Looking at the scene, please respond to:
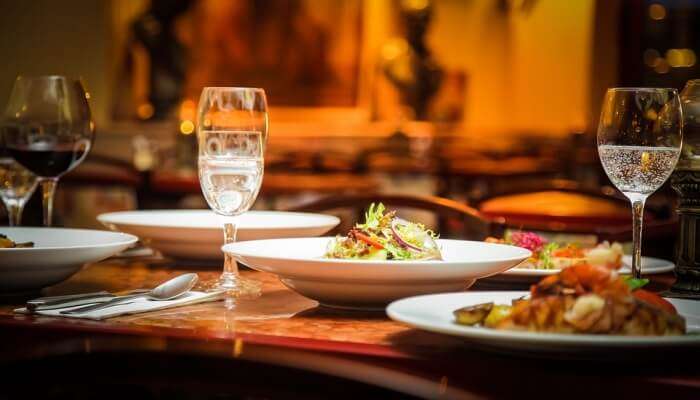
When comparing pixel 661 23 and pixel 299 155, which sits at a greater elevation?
pixel 661 23

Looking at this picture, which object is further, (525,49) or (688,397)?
(525,49)

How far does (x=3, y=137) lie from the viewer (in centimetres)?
150

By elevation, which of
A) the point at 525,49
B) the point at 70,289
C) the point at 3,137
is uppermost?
the point at 525,49

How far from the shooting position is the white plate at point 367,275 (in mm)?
1080

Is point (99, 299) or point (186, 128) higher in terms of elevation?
point (186, 128)

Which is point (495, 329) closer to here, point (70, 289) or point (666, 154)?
point (666, 154)

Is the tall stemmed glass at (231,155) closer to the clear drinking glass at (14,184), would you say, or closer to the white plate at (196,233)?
the white plate at (196,233)

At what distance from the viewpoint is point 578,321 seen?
85cm

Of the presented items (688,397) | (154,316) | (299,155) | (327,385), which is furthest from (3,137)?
(299,155)

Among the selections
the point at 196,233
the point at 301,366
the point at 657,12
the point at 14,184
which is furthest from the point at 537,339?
the point at 657,12

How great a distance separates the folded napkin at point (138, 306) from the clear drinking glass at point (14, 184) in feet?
2.06

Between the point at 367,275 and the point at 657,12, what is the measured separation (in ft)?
26.6

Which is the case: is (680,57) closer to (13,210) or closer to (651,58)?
(651,58)

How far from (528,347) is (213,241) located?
807 mm
